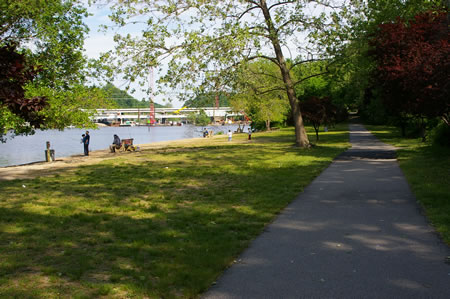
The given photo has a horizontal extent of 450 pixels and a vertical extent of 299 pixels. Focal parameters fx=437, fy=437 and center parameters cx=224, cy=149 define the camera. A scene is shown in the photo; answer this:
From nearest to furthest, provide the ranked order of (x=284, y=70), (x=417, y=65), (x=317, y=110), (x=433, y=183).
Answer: (x=433, y=183), (x=417, y=65), (x=284, y=70), (x=317, y=110)

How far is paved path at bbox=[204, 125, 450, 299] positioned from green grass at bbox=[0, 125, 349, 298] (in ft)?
1.24

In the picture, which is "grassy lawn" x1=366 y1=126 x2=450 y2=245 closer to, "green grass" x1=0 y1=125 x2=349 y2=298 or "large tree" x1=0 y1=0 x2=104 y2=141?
"green grass" x1=0 y1=125 x2=349 y2=298

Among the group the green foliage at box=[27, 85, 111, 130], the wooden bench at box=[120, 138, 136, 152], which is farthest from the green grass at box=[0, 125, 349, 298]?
the wooden bench at box=[120, 138, 136, 152]

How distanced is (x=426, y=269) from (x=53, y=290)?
13.1 feet

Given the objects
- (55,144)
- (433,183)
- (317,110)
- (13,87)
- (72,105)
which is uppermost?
(72,105)

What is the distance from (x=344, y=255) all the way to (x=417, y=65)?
38.2 ft

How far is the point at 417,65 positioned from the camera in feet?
49.1

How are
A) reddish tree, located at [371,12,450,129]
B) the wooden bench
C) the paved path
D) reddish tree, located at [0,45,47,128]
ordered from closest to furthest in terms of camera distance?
the paved path, reddish tree, located at [0,45,47,128], reddish tree, located at [371,12,450,129], the wooden bench

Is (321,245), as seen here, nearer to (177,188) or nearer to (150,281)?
(150,281)

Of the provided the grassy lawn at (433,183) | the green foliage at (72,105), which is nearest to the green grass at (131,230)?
the grassy lawn at (433,183)

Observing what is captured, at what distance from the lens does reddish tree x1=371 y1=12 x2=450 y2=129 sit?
1412 centimetres

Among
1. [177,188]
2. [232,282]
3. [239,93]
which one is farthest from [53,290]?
[239,93]

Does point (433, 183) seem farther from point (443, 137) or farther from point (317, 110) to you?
point (317, 110)

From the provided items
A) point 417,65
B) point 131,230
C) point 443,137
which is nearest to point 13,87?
point 131,230
